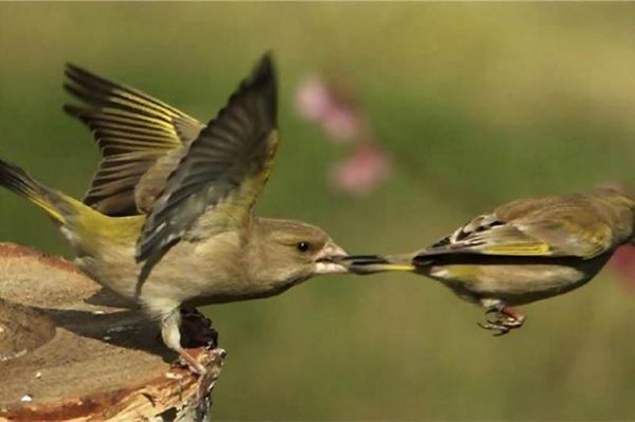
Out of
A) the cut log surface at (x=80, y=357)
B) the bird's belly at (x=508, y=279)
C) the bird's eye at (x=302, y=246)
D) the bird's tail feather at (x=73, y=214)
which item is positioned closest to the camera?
the cut log surface at (x=80, y=357)

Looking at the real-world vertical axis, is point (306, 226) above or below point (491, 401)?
below

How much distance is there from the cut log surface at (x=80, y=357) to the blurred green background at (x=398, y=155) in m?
3.03

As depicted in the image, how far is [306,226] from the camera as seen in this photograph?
20.8ft

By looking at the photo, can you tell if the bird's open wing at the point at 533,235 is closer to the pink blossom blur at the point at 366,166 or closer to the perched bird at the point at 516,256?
the perched bird at the point at 516,256

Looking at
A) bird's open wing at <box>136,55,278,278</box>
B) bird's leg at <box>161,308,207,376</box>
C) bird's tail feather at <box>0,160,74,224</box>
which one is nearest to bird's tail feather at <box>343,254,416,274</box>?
bird's open wing at <box>136,55,278,278</box>

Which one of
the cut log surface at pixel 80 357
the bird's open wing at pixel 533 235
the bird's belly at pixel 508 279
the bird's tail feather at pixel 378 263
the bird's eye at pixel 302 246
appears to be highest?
the bird's open wing at pixel 533 235

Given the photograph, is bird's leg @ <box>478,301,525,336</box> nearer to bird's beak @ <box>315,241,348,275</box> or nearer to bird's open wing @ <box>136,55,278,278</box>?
bird's beak @ <box>315,241,348,275</box>

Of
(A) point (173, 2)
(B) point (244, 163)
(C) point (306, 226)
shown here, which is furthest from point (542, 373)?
(A) point (173, 2)

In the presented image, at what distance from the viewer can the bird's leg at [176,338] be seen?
565 centimetres

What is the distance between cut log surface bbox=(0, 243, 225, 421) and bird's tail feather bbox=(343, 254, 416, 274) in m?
0.59

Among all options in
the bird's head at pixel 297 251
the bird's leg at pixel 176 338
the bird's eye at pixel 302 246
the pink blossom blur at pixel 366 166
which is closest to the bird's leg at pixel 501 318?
the bird's head at pixel 297 251

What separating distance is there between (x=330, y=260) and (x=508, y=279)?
65 centimetres

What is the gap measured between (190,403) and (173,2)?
10880mm

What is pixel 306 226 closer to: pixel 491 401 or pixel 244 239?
pixel 244 239
